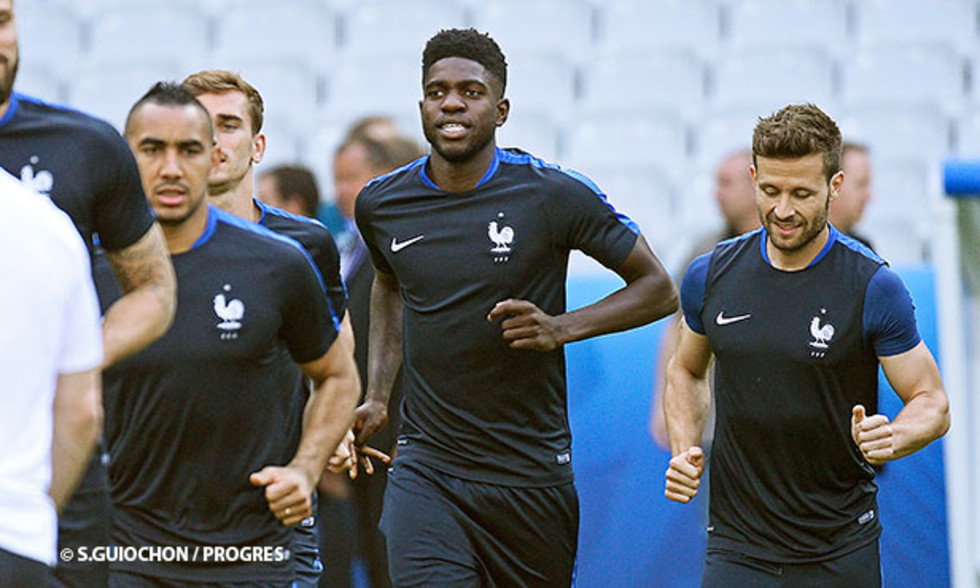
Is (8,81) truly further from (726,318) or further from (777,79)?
(777,79)

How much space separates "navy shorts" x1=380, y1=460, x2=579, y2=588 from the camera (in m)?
5.83

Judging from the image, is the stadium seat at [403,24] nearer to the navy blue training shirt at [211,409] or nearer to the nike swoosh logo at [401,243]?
Answer: the nike swoosh logo at [401,243]

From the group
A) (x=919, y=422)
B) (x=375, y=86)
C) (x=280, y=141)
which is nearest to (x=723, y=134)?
(x=375, y=86)

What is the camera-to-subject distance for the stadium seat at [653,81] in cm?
1191

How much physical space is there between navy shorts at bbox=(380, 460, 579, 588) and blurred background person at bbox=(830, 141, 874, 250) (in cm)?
263

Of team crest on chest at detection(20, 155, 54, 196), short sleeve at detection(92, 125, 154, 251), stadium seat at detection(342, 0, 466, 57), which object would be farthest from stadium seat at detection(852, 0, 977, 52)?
team crest on chest at detection(20, 155, 54, 196)

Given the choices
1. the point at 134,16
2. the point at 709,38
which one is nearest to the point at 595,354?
the point at 709,38

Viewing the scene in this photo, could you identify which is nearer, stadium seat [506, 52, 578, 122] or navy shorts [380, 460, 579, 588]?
navy shorts [380, 460, 579, 588]

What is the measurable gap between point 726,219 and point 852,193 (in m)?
0.71

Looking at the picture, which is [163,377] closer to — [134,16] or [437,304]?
[437,304]

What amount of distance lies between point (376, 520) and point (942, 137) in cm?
548

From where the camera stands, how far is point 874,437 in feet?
16.6

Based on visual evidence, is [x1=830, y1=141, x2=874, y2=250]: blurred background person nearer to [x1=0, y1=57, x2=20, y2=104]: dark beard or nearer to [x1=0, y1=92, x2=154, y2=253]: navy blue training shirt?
[x1=0, y1=92, x2=154, y2=253]: navy blue training shirt

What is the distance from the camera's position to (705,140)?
11391 mm
